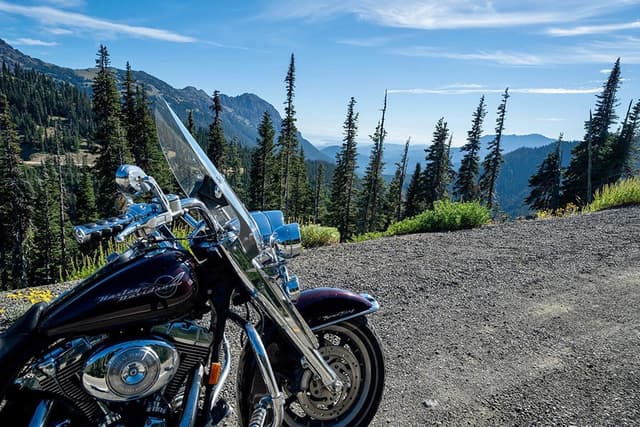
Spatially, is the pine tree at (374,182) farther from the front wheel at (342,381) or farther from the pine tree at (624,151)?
the front wheel at (342,381)

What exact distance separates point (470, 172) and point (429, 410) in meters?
40.7

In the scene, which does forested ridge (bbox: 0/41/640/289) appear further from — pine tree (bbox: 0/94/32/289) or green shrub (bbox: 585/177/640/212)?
green shrub (bbox: 585/177/640/212)

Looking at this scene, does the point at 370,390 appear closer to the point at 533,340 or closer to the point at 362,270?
the point at 533,340

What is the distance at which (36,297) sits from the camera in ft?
14.0

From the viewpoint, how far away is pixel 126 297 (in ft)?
5.72

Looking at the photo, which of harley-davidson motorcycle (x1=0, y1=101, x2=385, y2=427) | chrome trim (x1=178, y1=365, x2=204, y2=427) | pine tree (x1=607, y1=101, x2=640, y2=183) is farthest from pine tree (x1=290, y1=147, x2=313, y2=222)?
chrome trim (x1=178, y1=365, x2=204, y2=427)

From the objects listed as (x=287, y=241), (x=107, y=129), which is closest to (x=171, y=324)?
(x=287, y=241)

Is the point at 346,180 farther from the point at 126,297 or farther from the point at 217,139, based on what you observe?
the point at 126,297

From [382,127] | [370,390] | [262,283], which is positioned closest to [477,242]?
[370,390]

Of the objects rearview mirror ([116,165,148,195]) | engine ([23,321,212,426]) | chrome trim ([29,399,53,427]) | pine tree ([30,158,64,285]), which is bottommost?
pine tree ([30,158,64,285])

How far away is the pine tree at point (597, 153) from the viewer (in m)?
32.8

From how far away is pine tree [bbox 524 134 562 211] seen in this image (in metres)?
37.8

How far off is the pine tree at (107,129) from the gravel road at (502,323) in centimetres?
2472

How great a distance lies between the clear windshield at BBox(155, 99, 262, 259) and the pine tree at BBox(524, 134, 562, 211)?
4136cm
